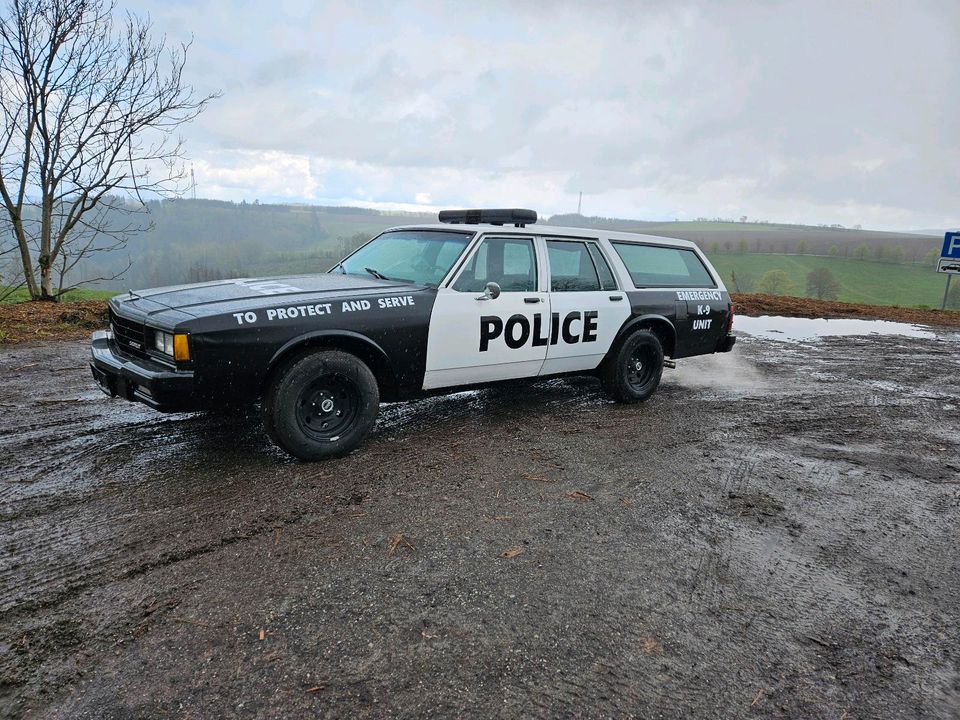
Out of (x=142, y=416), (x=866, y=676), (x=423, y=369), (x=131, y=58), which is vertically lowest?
(x=866, y=676)

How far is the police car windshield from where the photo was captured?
4.68 metres

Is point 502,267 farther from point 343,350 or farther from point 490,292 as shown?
point 343,350

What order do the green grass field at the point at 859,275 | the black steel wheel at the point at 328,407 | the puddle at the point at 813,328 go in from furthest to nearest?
1. the green grass field at the point at 859,275
2. the puddle at the point at 813,328
3. the black steel wheel at the point at 328,407

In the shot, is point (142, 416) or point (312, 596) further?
point (142, 416)

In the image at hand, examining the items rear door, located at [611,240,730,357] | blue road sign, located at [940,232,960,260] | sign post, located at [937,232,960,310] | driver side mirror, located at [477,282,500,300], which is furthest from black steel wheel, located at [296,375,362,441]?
blue road sign, located at [940,232,960,260]

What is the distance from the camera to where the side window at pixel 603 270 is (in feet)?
18.3

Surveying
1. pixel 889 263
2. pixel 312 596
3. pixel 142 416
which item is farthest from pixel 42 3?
pixel 889 263

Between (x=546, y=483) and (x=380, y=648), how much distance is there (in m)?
1.83

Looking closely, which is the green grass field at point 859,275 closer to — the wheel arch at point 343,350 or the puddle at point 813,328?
the puddle at point 813,328

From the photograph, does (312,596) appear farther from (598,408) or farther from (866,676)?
(598,408)

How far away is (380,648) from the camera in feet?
7.31

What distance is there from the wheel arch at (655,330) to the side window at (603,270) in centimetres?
40

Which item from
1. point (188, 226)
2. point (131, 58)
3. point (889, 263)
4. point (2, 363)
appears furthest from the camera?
point (188, 226)

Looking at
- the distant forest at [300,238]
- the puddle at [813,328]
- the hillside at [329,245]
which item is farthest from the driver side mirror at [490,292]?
the distant forest at [300,238]
